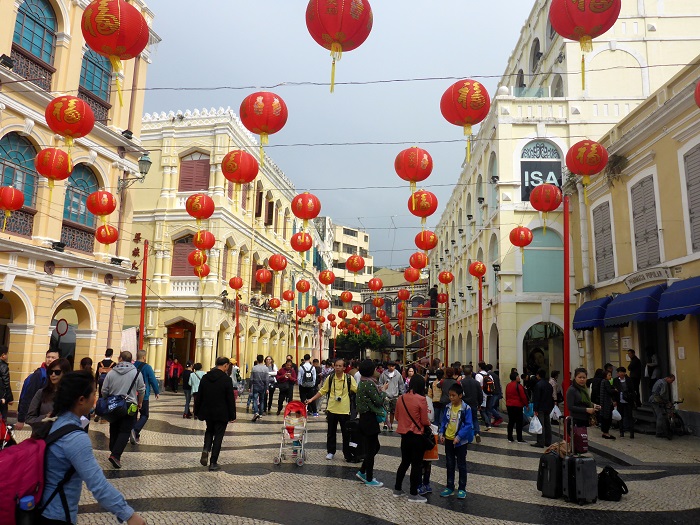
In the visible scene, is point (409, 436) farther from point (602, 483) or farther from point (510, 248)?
point (510, 248)

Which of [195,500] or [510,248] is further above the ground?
[510,248]

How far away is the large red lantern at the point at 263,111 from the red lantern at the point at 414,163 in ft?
9.38

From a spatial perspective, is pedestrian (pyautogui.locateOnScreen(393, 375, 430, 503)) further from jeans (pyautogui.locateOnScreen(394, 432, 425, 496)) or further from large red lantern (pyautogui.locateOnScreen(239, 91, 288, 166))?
large red lantern (pyautogui.locateOnScreen(239, 91, 288, 166))

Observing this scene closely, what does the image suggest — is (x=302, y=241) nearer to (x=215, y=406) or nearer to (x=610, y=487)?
(x=215, y=406)

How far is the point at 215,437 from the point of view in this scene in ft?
25.0

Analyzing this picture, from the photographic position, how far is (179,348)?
2619cm

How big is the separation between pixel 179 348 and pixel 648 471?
867 inches

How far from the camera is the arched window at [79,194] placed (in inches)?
638

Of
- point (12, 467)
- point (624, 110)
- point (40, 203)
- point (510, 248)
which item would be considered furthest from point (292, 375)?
point (624, 110)

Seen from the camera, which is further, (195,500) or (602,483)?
(602,483)

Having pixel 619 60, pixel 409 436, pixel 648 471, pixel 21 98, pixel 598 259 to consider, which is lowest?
pixel 648 471

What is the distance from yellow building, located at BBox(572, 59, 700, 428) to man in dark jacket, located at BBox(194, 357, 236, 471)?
9.50m

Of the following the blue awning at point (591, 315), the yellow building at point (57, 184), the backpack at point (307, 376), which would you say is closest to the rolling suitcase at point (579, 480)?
the backpack at point (307, 376)

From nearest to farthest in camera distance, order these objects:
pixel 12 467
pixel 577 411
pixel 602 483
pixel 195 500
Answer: pixel 12 467 < pixel 195 500 < pixel 602 483 < pixel 577 411
